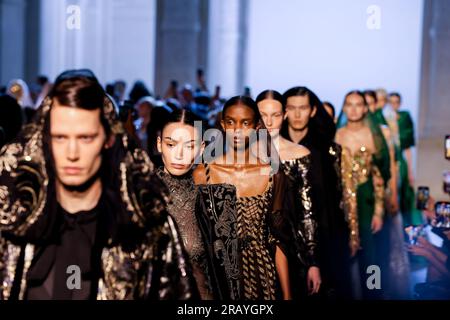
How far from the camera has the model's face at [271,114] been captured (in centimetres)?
790

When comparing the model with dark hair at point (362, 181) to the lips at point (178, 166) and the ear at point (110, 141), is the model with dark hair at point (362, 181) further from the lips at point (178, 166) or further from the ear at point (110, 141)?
the ear at point (110, 141)

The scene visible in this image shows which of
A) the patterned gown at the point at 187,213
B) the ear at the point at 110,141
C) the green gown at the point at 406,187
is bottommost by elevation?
the green gown at the point at 406,187

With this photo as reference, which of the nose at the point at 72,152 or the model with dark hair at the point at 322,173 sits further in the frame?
the model with dark hair at the point at 322,173

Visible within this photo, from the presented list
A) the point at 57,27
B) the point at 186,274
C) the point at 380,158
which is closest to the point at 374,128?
the point at 380,158

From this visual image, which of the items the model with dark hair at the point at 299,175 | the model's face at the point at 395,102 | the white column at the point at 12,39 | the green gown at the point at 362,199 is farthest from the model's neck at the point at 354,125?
the white column at the point at 12,39

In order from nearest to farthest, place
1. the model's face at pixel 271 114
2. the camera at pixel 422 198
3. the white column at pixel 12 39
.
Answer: the model's face at pixel 271 114 < the camera at pixel 422 198 < the white column at pixel 12 39

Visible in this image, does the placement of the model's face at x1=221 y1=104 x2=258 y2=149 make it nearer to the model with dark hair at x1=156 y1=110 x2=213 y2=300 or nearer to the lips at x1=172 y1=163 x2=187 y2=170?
the model with dark hair at x1=156 y1=110 x2=213 y2=300

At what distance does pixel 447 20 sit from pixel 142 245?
15.5 m

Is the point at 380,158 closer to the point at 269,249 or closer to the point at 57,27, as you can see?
the point at 269,249

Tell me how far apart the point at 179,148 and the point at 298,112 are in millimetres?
2786

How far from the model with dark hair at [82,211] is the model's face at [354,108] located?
5923 millimetres

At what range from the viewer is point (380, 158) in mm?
10297

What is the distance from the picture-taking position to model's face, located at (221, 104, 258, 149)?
23.4 ft

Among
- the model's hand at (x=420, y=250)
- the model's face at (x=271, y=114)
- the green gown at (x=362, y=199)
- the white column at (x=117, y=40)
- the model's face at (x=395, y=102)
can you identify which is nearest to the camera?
the model's hand at (x=420, y=250)
